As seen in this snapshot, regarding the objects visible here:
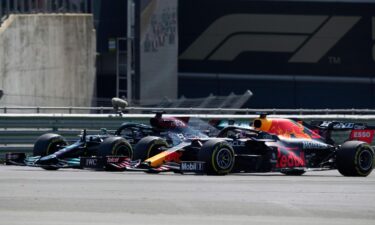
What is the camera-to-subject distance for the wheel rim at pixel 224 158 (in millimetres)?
17922

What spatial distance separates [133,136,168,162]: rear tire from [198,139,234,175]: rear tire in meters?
1.50

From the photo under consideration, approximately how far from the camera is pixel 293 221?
11.5 m

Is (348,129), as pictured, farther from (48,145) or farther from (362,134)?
(48,145)

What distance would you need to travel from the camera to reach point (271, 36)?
47.7 m

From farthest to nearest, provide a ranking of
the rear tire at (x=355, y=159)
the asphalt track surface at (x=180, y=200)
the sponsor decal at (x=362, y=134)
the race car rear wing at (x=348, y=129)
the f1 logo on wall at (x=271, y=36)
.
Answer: the f1 logo on wall at (x=271, y=36) < the sponsor decal at (x=362, y=134) < the race car rear wing at (x=348, y=129) < the rear tire at (x=355, y=159) < the asphalt track surface at (x=180, y=200)

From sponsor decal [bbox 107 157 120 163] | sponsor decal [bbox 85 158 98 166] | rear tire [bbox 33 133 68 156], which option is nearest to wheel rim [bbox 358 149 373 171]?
sponsor decal [bbox 107 157 120 163]

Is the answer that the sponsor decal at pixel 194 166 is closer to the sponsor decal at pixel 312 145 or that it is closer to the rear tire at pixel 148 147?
the rear tire at pixel 148 147

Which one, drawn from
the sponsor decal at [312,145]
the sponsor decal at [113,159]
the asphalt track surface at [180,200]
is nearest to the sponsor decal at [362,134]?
the sponsor decal at [312,145]

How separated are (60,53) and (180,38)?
28.1ft

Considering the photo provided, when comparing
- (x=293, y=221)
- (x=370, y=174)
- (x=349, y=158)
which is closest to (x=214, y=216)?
(x=293, y=221)

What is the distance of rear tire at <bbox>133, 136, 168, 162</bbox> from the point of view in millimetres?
19203

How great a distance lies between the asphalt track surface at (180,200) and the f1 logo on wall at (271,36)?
1180 inches

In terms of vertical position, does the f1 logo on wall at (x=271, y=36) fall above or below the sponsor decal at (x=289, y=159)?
above

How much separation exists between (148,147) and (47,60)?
19978 millimetres
